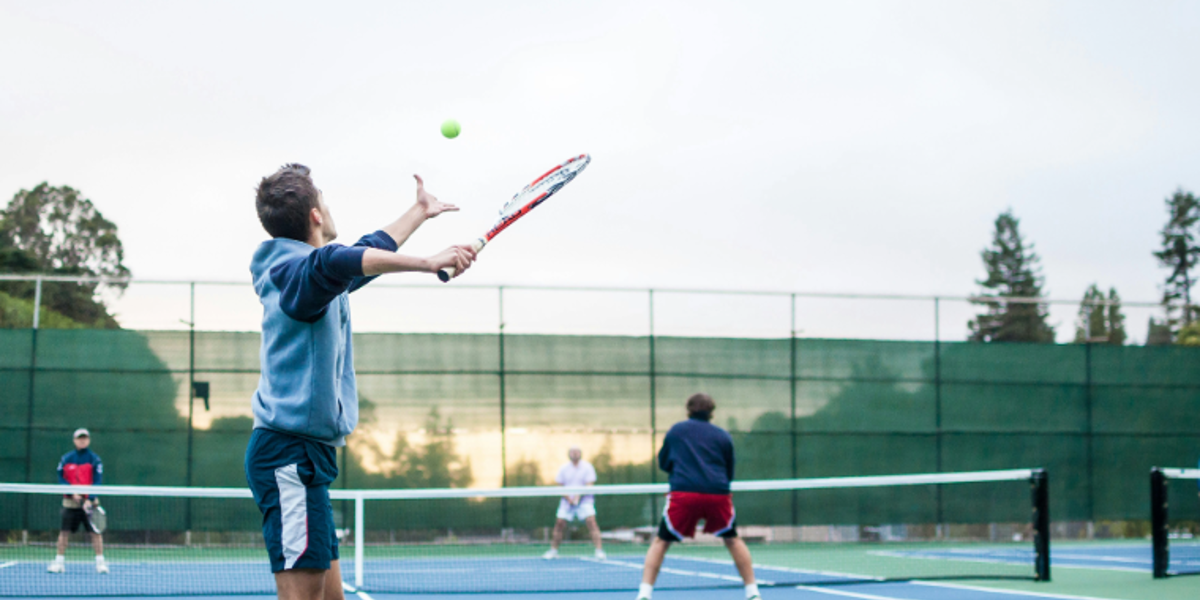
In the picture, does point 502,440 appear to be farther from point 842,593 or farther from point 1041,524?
point 1041,524

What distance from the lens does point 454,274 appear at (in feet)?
8.95

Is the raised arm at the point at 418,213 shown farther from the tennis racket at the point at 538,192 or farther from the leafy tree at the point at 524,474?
the leafy tree at the point at 524,474

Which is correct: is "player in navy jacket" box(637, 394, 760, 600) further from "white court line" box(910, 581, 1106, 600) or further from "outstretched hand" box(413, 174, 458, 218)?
"outstretched hand" box(413, 174, 458, 218)

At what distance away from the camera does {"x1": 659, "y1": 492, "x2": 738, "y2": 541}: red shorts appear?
22.8 feet

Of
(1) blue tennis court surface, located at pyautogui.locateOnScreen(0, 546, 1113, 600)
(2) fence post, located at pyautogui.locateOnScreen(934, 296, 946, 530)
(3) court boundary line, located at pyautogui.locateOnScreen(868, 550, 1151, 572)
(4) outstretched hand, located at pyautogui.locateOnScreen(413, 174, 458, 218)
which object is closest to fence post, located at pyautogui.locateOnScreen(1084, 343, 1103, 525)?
(2) fence post, located at pyautogui.locateOnScreen(934, 296, 946, 530)

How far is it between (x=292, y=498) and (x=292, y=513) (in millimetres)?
39

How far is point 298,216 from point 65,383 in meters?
12.6

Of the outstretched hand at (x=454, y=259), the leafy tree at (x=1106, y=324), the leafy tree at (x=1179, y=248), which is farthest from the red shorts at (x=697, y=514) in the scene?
the leafy tree at (x=1179, y=248)

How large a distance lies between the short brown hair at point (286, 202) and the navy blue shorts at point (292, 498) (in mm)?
529

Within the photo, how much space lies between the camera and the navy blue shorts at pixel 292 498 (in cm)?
285

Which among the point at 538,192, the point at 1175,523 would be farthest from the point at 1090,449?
the point at 538,192

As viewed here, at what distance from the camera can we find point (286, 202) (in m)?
2.98

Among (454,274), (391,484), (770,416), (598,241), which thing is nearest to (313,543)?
(454,274)

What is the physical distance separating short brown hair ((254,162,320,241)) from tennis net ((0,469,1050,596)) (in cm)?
549
